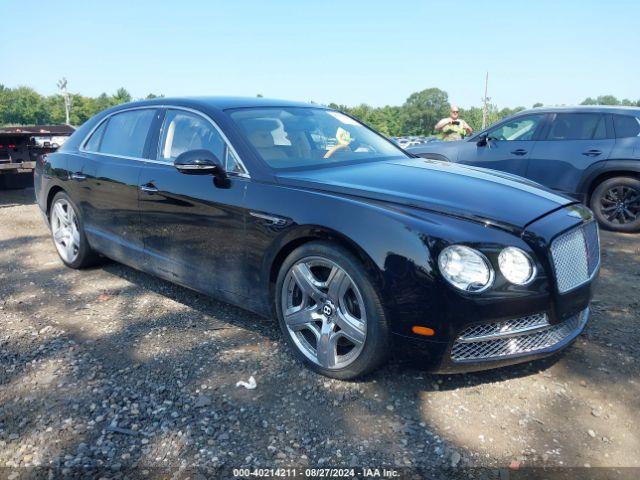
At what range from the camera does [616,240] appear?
6223 mm

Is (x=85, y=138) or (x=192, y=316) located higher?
(x=85, y=138)

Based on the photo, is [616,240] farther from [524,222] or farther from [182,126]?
[182,126]

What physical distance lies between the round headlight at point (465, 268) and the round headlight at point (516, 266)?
0.28ft

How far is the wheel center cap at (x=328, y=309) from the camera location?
2.83 m

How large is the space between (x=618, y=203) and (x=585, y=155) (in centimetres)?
75

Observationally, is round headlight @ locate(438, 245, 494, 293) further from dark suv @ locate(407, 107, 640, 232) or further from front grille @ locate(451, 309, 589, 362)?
dark suv @ locate(407, 107, 640, 232)

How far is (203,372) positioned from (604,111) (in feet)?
20.9

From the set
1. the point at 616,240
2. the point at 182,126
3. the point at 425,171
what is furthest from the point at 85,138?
the point at 616,240

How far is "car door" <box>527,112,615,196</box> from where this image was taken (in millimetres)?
6789

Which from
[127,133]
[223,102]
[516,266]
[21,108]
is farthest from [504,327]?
[21,108]

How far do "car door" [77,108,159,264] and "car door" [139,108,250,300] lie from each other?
177 millimetres

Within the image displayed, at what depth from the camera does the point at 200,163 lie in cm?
323

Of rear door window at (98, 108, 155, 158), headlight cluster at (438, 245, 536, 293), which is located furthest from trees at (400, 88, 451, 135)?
headlight cluster at (438, 245, 536, 293)

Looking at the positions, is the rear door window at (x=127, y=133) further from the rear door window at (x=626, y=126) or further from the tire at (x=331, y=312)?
the rear door window at (x=626, y=126)
